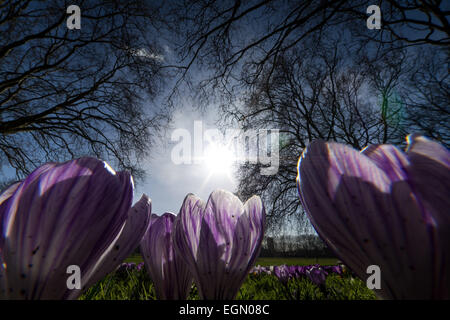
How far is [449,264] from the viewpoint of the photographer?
11.8 inches

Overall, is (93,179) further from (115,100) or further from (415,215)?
(115,100)

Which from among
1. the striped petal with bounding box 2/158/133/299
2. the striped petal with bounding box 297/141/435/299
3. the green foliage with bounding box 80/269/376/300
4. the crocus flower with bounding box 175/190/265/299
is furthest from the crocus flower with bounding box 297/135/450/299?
the green foliage with bounding box 80/269/376/300

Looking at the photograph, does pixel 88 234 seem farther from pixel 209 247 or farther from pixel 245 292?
pixel 245 292

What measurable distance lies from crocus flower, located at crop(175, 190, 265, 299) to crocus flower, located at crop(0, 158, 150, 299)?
0.46 ft

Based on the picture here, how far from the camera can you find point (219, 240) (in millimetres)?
458

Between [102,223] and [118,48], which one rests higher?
[118,48]

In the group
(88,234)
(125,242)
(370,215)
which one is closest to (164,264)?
(125,242)

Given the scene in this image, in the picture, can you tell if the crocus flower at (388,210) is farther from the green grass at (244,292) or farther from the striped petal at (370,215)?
the green grass at (244,292)

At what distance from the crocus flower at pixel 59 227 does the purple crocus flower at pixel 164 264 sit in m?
0.18

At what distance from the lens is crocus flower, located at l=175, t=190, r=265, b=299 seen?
44 cm

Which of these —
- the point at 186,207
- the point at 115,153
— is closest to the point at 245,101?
the point at 115,153
